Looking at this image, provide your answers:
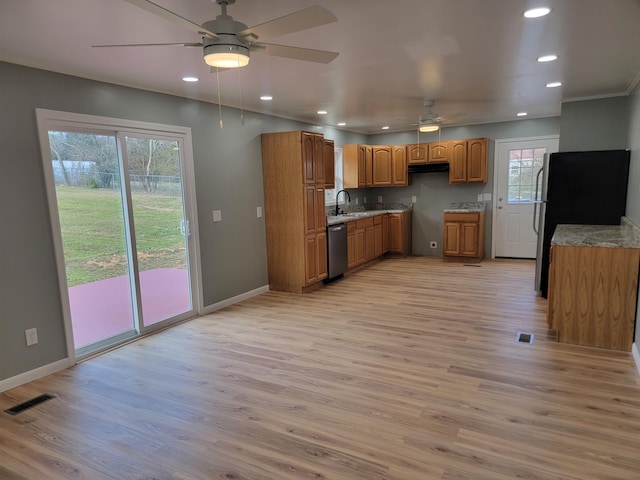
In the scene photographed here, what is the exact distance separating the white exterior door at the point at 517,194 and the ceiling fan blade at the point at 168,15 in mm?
6380

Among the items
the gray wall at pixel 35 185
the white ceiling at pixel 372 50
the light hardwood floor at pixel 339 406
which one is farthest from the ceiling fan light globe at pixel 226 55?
the light hardwood floor at pixel 339 406

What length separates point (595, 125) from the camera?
16.0 feet

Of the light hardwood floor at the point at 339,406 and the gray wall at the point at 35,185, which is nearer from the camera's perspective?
the light hardwood floor at the point at 339,406

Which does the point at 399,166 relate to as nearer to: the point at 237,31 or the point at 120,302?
the point at 120,302

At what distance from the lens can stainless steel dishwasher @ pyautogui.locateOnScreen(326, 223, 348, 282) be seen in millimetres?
5789

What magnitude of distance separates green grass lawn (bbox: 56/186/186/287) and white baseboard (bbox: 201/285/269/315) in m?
0.61

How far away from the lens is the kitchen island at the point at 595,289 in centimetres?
328

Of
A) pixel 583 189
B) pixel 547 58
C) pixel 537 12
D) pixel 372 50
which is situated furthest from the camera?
pixel 583 189

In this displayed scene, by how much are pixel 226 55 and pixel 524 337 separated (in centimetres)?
340

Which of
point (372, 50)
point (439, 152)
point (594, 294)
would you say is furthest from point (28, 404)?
point (439, 152)

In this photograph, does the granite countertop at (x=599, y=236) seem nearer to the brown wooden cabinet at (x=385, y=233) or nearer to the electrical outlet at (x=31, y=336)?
the brown wooden cabinet at (x=385, y=233)

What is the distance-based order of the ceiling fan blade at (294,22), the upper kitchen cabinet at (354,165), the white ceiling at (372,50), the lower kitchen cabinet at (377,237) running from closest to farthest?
the ceiling fan blade at (294,22), the white ceiling at (372,50), the lower kitchen cabinet at (377,237), the upper kitchen cabinet at (354,165)

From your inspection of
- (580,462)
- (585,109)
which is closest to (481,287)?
(585,109)

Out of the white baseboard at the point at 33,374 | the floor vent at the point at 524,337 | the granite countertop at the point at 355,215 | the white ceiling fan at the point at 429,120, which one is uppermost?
the white ceiling fan at the point at 429,120
